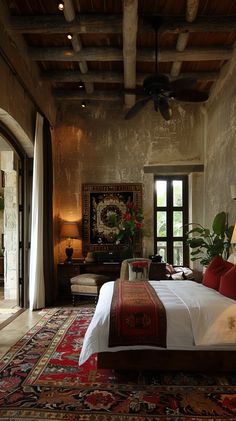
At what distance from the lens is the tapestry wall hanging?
7016 millimetres

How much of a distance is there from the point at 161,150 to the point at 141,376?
5.00m

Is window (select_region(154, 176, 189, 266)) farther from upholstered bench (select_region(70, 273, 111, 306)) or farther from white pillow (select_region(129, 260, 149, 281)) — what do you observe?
white pillow (select_region(129, 260, 149, 281))

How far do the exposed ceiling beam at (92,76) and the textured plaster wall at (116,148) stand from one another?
1159 millimetres

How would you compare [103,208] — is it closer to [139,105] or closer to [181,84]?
[139,105]

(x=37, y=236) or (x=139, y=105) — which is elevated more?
(x=139, y=105)

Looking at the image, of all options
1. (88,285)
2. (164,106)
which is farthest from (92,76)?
(88,285)

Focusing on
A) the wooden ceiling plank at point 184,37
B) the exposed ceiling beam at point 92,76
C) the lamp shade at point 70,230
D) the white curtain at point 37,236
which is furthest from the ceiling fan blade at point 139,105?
the lamp shade at point 70,230

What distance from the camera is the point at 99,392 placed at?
266 cm

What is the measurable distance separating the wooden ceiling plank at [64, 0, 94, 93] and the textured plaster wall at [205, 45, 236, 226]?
2.30 m

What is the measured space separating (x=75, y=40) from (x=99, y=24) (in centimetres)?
57

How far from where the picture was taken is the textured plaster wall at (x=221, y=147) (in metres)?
A: 5.30

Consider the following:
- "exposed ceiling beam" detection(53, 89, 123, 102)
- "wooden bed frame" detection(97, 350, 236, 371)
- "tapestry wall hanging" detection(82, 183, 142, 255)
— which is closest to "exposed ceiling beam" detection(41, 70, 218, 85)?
"exposed ceiling beam" detection(53, 89, 123, 102)

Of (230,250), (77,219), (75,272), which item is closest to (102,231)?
(77,219)

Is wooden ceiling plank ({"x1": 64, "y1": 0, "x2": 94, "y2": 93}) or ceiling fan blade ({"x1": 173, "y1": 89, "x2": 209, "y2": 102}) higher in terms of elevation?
wooden ceiling plank ({"x1": 64, "y1": 0, "x2": 94, "y2": 93})
